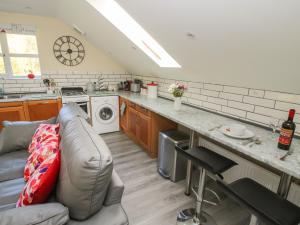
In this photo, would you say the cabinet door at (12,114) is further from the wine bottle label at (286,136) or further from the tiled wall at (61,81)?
the wine bottle label at (286,136)

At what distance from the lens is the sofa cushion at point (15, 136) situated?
6.47 feet

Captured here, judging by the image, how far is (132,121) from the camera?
11.0 feet

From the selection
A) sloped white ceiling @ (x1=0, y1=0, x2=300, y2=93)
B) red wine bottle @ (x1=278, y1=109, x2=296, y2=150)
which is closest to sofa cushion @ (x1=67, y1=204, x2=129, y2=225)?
red wine bottle @ (x1=278, y1=109, x2=296, y2=150)

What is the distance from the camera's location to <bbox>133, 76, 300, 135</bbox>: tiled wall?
1680mm

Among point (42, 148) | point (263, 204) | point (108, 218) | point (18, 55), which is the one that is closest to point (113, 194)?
point (108, 218)

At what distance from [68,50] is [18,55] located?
88 centimetres

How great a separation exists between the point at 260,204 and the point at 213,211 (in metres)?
0.95

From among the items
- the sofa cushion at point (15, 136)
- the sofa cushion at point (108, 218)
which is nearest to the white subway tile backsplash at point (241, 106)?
the sofa cushion at point (108, 218)

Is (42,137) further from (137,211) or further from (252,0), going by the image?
(252,0)

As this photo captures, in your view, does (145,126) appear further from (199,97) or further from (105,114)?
(105,114)

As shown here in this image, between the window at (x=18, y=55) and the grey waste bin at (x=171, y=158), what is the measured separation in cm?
294

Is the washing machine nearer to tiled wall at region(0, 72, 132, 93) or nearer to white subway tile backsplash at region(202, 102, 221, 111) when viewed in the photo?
tiled wall at region(0, 72, 132, 93)

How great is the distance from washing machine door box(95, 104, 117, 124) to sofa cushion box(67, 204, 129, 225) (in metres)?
2.72

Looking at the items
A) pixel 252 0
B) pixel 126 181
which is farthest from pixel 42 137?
pixel 252 0
